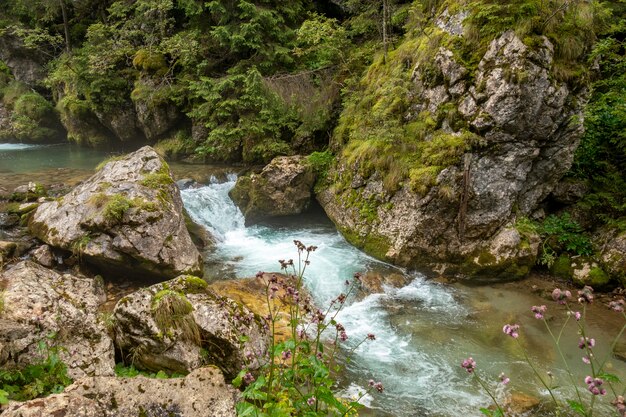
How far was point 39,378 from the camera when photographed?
3582mm

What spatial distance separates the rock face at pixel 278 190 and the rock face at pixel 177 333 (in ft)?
22.9

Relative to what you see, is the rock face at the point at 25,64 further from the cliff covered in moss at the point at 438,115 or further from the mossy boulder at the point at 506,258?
the mossy boulder at the point at 506,258

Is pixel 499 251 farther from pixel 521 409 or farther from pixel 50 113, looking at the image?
pixel 50 113

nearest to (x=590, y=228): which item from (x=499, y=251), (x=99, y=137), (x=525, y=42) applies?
(x=499, y=251)

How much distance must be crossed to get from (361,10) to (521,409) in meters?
12.7

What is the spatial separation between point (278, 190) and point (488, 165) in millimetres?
5721

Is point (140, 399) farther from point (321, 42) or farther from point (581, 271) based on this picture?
point (321, 42)

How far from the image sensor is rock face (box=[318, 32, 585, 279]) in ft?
25.6

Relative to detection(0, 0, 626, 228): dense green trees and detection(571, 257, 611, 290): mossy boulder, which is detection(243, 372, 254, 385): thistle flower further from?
detection(571, 257, 611, 290): mossy boulder

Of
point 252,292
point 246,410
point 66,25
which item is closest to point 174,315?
point 246,410

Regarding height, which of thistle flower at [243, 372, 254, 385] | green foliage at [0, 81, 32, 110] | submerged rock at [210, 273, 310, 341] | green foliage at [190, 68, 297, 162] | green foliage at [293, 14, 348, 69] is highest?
green foliage at [293, 14, 348, 69]

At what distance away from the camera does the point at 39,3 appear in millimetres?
19641

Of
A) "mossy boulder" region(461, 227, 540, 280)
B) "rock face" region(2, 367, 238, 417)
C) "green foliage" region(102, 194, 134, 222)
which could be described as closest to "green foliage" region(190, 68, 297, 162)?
"green foliage" region(102, 194, 134, 222)

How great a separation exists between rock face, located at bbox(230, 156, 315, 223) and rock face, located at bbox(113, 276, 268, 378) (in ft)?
22.9
